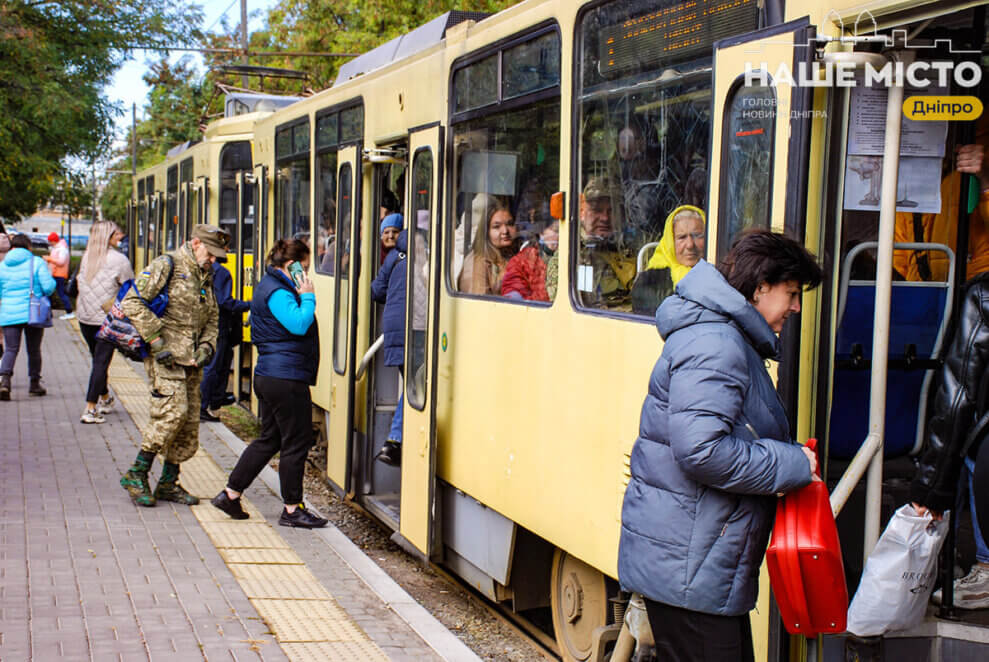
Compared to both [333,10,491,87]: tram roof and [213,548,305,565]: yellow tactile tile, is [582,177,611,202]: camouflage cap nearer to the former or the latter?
[333,10,491,87]: tram roof

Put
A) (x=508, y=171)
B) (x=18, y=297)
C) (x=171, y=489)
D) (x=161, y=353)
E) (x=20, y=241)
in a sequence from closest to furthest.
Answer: (x=508, y=171), (x=161, y=353), (x=171, y=489), (x=18, y=297), (x=20, y=241)

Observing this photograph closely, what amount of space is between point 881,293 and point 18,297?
35.4 feet

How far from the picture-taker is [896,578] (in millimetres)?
3441

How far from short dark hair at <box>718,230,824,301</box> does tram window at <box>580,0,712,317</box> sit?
921 millimetres

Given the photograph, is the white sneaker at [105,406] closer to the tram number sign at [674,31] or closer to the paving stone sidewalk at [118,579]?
the paving stone sidewalk at [118,579]

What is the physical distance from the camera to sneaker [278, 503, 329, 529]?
7340mm

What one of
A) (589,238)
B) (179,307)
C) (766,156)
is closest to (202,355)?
(179,307)

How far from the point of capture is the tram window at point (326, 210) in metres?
8.77

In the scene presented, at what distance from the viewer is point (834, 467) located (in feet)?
12.7

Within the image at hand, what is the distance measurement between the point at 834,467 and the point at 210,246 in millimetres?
4690

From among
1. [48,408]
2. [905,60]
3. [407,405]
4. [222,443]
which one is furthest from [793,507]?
[48,408]

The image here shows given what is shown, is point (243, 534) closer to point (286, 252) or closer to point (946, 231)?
point (286, 252)

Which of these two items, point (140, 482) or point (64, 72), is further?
point (64, 72)

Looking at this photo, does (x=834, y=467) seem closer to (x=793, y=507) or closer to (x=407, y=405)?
(x=793, y=507)
